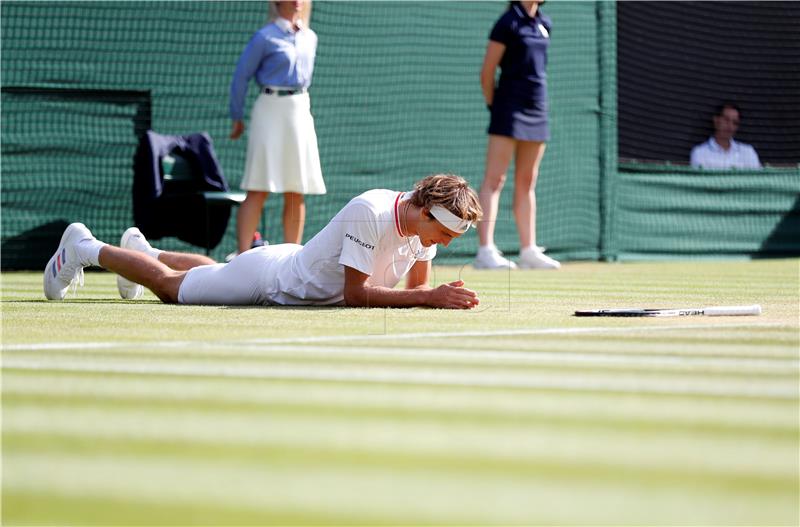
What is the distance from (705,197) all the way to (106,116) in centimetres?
604

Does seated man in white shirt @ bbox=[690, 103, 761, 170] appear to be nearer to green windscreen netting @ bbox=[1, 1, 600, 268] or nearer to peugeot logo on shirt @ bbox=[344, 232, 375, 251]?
green windscreen netting @ bbox=[1, 1, 600, 268]

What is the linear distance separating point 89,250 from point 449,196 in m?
1.79

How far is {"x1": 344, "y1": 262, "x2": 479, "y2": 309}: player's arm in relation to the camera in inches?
211

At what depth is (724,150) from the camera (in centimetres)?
1388

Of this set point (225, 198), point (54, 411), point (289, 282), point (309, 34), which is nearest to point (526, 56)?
point (309, 34)

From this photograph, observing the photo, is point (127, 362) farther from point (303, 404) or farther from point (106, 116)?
point (106, 116)

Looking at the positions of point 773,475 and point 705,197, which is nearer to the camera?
point 773,475

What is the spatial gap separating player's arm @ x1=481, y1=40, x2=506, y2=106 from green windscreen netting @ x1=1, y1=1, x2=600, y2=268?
63.4 inches

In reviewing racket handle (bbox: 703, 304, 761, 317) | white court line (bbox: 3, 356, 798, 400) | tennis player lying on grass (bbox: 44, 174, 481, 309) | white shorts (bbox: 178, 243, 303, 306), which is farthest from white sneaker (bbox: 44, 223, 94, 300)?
racket handle (bbox: 703, 304, 761, 317)

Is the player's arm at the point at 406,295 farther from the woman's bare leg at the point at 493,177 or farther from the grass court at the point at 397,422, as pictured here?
the woman's bare leg at the point at 493,177

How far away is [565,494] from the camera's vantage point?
2033 mm

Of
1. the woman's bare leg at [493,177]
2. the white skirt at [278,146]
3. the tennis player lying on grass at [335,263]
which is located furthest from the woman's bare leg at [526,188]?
the tennis player lying on grass at [335,263]

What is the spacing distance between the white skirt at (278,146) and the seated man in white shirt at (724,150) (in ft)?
18.4

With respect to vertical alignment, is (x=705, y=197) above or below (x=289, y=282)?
above
